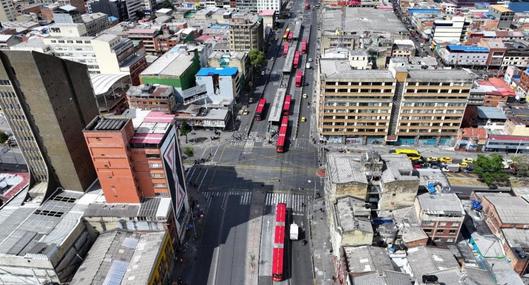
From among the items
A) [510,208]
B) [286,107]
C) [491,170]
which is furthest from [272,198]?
[491,170]

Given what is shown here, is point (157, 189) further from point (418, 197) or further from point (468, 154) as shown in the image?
point (468, 154)

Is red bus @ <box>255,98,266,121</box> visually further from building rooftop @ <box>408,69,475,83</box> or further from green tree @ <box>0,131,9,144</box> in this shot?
green tree @ <box>0,131,9,144</box>

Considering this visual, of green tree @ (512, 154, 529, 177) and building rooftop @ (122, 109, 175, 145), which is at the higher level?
building rooftop @ (122, 109, 175, 145)

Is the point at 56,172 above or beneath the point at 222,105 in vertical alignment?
above

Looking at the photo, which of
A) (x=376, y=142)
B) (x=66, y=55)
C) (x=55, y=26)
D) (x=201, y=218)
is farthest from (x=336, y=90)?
(x=55, y=26)

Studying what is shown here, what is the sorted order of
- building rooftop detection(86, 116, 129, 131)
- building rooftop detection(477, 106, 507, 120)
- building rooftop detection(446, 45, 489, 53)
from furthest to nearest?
1. building rooftop detection(446, 45, 489, 53)
2. building rooftop detection(477, 106, 507, 120)
3. building rooftop detection(86, 116, 129, 131)

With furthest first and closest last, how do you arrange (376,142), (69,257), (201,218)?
(376,142)
(201,218)
(69,257)

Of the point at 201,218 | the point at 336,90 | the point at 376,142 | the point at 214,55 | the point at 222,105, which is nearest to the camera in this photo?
the point at 201,218

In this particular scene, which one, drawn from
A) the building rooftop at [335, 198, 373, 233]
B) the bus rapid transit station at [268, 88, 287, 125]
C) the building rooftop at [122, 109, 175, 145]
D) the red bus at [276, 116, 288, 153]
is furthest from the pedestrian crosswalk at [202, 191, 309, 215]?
the bus rapid transit station at [268, 88, 287, 125]
